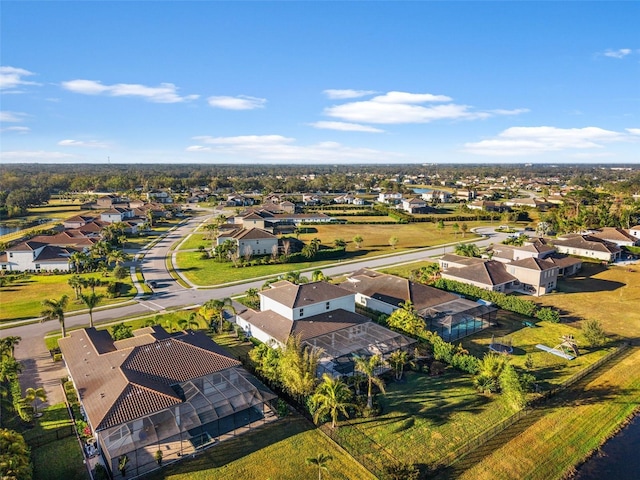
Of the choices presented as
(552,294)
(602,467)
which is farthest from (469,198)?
(602,467)

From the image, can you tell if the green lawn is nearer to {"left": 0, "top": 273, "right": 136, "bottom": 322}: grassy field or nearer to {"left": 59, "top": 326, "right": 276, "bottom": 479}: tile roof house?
{"left": 59, "top": 326, "right": 276, "bottom": 479}: tile roof house

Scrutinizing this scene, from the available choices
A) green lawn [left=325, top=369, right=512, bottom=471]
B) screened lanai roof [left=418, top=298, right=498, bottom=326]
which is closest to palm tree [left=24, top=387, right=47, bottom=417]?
green lawn [left=325, top=369, right=512, bottom=471]

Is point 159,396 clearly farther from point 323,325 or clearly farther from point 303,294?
point 303,294

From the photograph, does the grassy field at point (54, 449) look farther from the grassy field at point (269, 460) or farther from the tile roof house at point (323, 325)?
the tile roof house at point (323, 325)

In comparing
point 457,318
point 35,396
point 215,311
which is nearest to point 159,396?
point 35,396

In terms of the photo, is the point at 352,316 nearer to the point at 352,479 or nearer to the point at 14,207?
the point at 352,479

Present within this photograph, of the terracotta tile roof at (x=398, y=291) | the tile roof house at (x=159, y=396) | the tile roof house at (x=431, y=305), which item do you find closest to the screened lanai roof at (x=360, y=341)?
the tile roof house at (x=431, y=305)

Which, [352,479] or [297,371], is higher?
[297,371]
